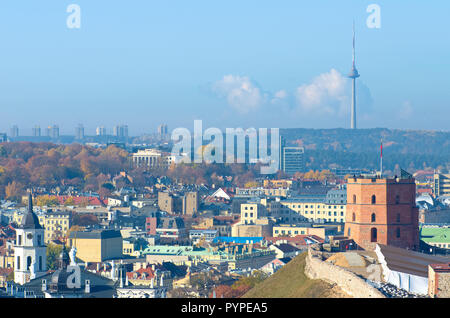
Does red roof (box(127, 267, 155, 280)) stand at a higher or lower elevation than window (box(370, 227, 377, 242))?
lower

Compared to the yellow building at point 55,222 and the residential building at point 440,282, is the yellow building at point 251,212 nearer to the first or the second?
the yellow building at point 55,222

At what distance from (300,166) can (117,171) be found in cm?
4009

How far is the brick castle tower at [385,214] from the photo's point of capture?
1548 inches

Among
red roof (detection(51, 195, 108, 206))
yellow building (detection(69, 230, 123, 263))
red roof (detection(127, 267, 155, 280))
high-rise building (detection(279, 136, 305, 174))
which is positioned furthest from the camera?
high-rise building (detection(279, 136, 305, 174))

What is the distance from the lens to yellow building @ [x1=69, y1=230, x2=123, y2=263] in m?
70.4

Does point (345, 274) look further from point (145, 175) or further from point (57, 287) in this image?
→ point (145, 175)

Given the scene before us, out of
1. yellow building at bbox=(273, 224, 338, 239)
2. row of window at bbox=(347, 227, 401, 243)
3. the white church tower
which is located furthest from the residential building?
yellow building at bbox=(273, 224, 338, 239)

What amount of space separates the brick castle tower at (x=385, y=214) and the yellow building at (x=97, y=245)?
103 feet

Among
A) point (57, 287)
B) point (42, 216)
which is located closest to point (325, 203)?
point (42, 216)

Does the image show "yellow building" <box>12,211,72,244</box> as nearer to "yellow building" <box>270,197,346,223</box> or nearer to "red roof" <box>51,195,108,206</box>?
"yellow building" <box>270,197,346,223</box>

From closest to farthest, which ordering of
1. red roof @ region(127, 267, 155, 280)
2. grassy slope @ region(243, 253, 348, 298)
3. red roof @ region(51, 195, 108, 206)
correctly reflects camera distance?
grassy slope @ region(243, 253, 348, 298) → red roof @ region(127, 267, 155, 280) → red roof @ region(51, 195, 108, 206)

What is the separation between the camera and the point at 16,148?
154500 millimetres

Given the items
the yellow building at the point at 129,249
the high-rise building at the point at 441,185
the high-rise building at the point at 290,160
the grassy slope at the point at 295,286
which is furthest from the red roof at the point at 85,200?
the grassy slope at the point at 295,286
